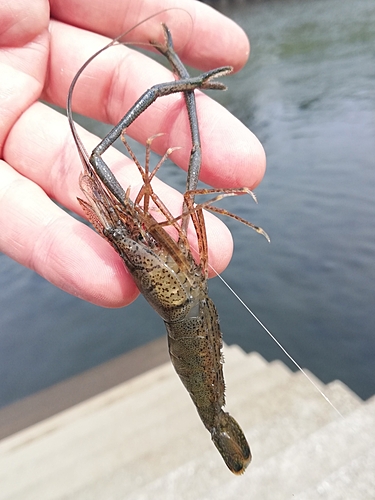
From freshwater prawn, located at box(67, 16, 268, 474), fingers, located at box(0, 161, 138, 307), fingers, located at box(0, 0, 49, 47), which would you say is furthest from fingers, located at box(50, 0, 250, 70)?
fingers, located at box(0, 161, 138, 307)

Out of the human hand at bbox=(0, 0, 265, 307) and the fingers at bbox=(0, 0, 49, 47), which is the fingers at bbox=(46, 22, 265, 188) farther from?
the fingers at bbox=(0, 0, 49, 47)

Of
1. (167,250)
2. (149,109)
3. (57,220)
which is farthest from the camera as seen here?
(149,109)

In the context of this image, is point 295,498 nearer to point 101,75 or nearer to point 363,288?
point 101,75

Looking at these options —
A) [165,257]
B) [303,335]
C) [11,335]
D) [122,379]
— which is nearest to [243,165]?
[165,257]

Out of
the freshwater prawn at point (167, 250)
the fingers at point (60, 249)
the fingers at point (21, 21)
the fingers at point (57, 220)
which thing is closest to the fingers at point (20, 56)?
the fingers at point (21, 21)

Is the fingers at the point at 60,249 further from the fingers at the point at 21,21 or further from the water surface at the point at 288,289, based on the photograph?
the water surface at the point at 288,289

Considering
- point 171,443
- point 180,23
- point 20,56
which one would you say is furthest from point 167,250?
point 171,443

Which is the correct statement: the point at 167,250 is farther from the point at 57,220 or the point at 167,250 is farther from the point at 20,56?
the point at 20,56

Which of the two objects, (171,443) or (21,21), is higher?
(21,21)
